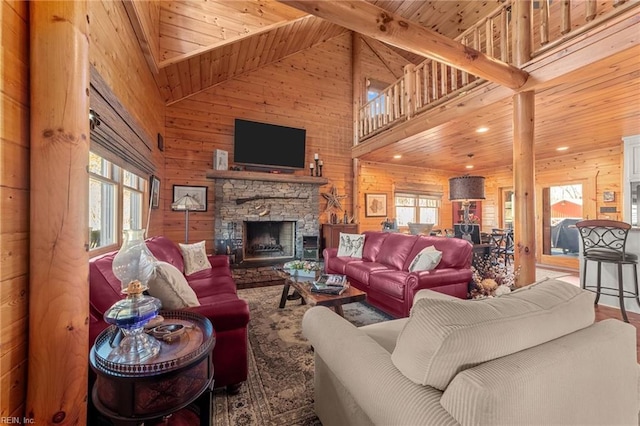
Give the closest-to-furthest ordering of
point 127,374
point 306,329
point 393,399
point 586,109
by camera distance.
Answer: point 393,399 → point 127,374 → point 306,329 → point 586,109

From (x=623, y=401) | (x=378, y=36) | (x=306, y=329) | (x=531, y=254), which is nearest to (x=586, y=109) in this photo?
(x=531, y=254)

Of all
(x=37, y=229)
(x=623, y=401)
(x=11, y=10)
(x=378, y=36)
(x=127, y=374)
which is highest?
(x=378, y=36)

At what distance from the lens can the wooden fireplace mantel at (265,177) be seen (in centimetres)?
494

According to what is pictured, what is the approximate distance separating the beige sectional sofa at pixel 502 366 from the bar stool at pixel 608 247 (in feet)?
8.27

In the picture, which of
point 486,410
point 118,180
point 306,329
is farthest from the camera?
point 118,180

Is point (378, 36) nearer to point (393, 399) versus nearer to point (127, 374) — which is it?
point (393, 399)

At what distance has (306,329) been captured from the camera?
4.50ft

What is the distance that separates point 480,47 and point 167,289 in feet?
16.9

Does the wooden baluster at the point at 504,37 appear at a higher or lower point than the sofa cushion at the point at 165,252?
higher

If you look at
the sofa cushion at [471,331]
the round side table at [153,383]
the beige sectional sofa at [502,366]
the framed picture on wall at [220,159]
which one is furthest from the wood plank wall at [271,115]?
the sofa cushion at [471,331]

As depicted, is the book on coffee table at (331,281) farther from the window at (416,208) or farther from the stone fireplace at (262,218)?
the window at (416,208)

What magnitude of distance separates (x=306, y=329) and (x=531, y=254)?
2767 mm

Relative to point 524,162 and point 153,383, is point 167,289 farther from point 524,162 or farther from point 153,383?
point 524,162

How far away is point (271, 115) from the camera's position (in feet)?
18.7
